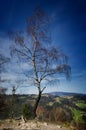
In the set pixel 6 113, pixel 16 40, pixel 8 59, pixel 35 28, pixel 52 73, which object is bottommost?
pixel 6 113

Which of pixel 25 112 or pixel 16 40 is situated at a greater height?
pixel 16 40

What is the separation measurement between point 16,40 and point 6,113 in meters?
12.2

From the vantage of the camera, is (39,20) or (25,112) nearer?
(39,20)

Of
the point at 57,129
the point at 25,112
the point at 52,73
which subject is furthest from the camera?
the point at 25,112

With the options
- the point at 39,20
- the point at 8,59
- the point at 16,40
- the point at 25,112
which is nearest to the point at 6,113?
the point at 25,112

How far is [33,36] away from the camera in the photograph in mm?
11766

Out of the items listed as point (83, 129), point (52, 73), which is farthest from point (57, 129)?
point (52, 73)

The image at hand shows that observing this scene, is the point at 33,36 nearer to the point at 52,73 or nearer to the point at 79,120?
the point at 52,73

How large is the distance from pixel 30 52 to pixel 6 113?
11.7m

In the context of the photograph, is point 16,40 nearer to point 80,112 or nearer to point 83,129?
point 80,112

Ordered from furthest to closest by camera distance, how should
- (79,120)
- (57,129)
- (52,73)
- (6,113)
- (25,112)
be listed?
(6,113)
(25,112)
(52,73)
(79,120)
(57,129)

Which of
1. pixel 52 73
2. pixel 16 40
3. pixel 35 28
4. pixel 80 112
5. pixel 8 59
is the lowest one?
pixel 80 112

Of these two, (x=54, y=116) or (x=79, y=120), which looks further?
(x=54, y=116)

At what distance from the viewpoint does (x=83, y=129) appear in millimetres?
9008
